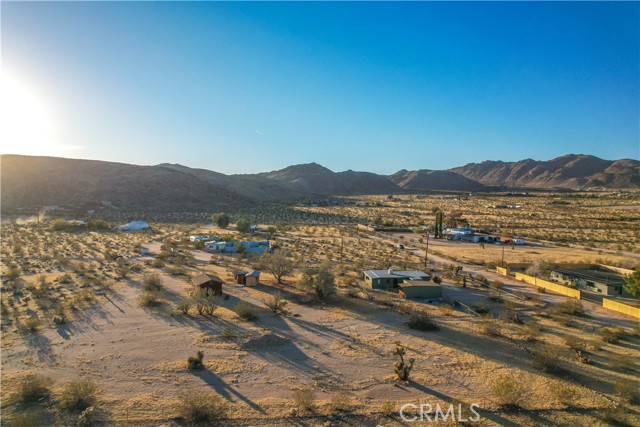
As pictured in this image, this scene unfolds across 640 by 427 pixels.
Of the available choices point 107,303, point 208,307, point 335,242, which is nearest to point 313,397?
point 208,307

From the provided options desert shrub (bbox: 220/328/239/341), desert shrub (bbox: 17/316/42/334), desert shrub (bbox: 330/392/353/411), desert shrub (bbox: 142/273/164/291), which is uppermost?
desert shrub (bbox: 142/273/164/291)

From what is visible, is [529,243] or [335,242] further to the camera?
[529,243]

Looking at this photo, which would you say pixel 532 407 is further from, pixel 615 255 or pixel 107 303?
pixel 615 255

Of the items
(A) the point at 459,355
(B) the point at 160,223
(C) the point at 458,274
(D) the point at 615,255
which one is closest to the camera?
(A) the point at 459,355

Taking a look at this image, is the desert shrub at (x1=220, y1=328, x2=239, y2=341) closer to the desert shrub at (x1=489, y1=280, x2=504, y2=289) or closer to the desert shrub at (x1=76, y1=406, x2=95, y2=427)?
the desert shrub at (x1=76, y1=406, x2=95, y2=427)

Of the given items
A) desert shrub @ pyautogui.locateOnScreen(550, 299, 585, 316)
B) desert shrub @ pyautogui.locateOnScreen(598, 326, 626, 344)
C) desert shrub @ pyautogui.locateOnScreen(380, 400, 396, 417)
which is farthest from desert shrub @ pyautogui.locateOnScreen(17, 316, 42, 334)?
desert shrub @ pyautogui.locateOnScreen(550, 299, 585, 316)

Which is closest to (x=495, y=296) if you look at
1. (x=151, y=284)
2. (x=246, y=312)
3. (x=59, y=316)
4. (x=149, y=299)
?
(x=246, y=312)

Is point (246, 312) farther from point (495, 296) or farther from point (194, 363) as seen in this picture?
point (495, 296)
